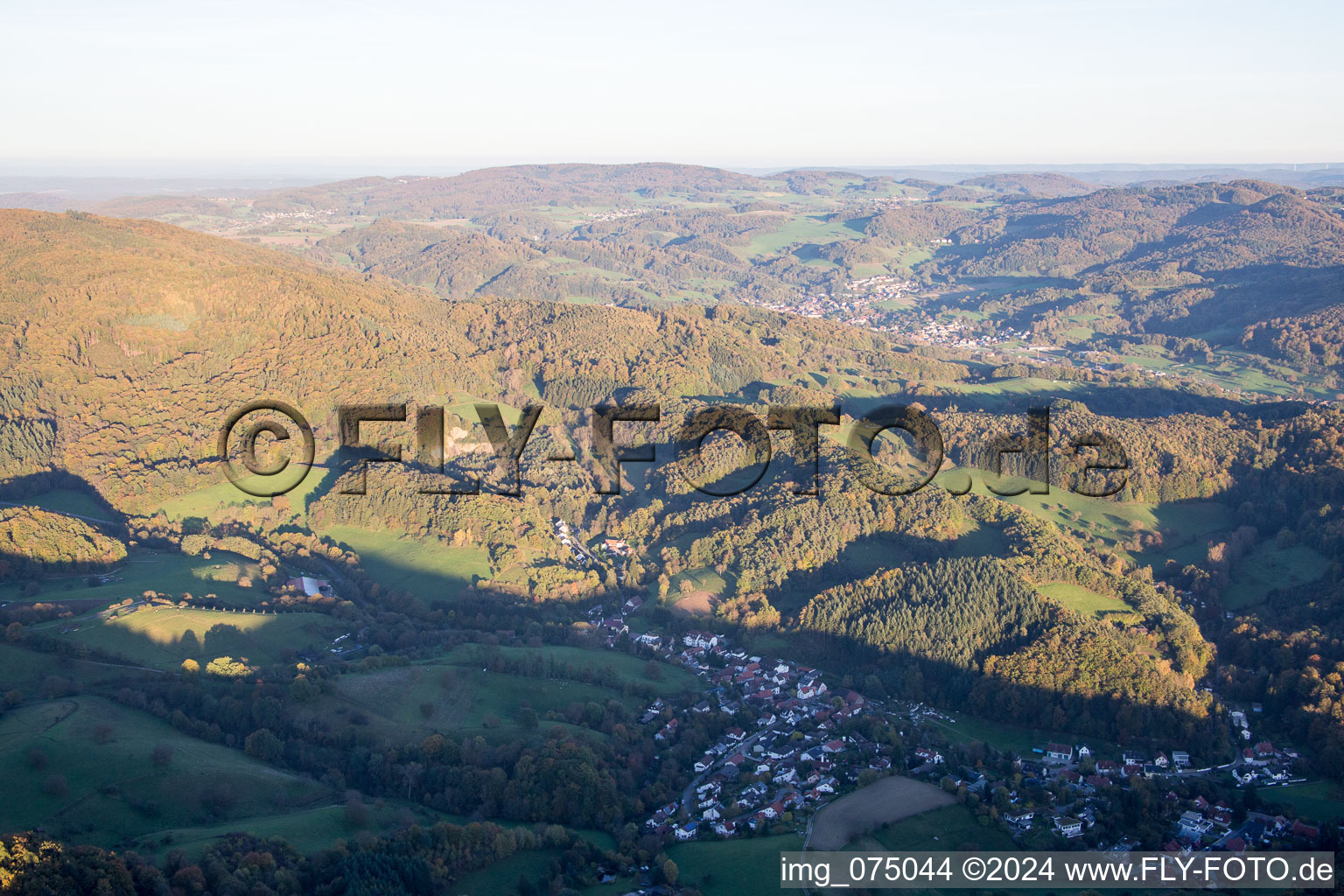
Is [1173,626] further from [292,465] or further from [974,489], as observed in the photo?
[292,465]

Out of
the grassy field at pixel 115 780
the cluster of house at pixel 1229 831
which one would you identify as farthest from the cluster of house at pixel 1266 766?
the grassy field at pixel 115 780

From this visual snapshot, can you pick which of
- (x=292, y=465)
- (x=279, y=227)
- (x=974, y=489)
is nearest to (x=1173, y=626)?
(x=974, y=489)

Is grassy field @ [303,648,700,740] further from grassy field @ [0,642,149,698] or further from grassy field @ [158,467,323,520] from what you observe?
grassy field @ [158,467,323,520]

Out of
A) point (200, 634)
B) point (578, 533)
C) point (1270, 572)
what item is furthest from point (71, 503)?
point (1270, 572)

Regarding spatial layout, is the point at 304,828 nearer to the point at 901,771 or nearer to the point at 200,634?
the point at 200,634

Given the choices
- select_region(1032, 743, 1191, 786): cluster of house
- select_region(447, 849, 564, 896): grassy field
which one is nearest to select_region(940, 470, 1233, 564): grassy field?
select_region(1032, 743, 1191, 786): cluster of house

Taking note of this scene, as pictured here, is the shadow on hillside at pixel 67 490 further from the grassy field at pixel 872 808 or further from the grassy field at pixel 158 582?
the grassy field at pixel 872 808
